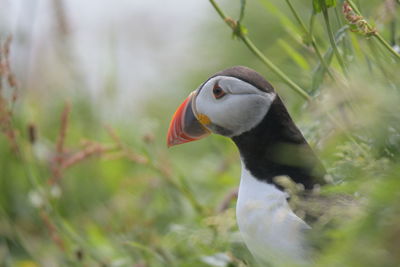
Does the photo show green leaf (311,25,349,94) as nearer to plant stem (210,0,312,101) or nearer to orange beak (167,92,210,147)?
plant stem (210,0,312,101)

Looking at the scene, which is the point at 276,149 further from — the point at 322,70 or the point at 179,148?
the point at 179,148


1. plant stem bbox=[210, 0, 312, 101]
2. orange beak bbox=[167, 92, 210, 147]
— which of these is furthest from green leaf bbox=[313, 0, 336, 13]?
orange beak bbox=[167, 92, 210, 147]

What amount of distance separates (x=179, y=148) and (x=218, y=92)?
2.12 metres

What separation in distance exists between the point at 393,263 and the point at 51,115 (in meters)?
2.83

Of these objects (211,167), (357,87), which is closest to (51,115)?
(211,167)

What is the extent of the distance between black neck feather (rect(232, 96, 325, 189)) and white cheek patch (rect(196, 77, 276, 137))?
0.05 ft

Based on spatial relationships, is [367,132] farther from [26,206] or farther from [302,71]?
[26,206]

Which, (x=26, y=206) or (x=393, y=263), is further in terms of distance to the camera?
(x=26, y=206)

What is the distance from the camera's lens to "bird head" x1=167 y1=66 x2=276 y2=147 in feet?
4.72

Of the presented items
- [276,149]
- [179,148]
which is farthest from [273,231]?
[179,148]

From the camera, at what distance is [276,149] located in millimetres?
1446

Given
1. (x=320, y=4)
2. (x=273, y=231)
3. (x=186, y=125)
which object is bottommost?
(x=273, y=231)

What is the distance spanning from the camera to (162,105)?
13.2 ft

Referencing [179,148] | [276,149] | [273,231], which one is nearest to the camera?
[273,231]
